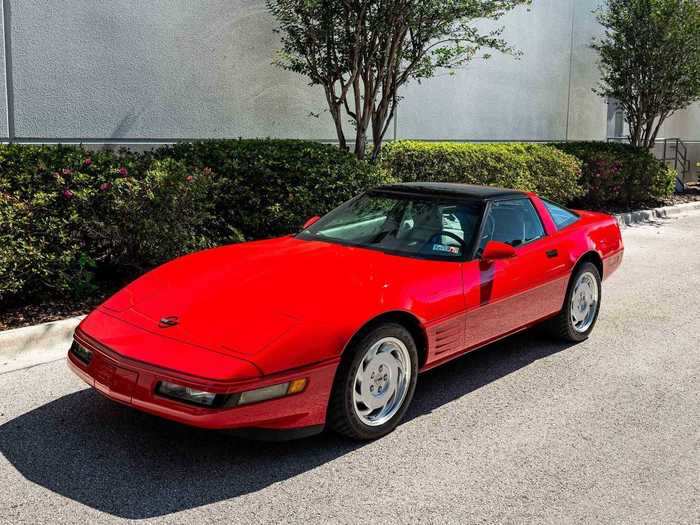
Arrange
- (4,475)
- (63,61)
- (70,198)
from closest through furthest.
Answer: (4,475)
(70,198)
(63,61)

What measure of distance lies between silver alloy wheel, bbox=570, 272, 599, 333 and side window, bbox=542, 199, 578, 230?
440 mm

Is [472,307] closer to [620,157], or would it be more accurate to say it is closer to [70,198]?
[70,198]

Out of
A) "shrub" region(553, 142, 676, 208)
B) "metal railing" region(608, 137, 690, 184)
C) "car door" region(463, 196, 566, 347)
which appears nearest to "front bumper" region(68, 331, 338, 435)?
"car door" region(463, 196, 566, 347)

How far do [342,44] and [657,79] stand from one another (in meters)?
9.13

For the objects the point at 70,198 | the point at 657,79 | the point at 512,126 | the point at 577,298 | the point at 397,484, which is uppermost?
the point at 657,79

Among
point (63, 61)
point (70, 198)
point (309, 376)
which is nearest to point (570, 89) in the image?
point (63, 61)

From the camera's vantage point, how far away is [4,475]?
3455 mm

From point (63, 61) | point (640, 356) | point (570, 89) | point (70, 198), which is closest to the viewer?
point (640, 356)

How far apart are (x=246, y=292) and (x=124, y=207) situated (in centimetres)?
281

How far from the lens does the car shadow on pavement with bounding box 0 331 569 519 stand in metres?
3.29

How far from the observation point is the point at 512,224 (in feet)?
17.1

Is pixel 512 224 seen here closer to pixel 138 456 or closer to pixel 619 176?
pixel 138 456

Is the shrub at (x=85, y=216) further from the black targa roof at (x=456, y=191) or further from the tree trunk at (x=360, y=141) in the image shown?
the tree trunk at (x=360, y=141)

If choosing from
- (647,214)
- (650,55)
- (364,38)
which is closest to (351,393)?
(364,38)
